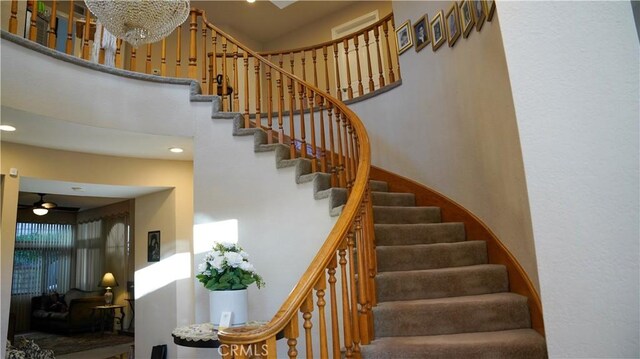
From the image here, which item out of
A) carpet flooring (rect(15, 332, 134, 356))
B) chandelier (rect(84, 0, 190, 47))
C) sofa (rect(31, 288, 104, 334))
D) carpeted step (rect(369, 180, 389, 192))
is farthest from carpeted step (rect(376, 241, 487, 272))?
sofa (rect(31, 288, 104, 334))

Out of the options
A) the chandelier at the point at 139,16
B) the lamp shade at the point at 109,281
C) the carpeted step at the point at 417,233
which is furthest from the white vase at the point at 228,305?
the lamp shade at the point at 109,281

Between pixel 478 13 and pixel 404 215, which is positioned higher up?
pixel 478 13

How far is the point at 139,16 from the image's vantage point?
2.21 metres

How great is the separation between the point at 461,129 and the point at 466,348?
1918 millimetres

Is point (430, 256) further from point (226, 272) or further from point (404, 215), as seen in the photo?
point (226, 272)

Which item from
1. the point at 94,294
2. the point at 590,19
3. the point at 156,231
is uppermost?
the point at 590,19

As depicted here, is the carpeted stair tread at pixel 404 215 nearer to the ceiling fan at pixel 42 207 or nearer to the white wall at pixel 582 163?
the white wall at pixel 582 163

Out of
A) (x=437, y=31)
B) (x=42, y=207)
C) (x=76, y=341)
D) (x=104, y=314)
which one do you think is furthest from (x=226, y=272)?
(x=104, y=314)

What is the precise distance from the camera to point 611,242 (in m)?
1.22

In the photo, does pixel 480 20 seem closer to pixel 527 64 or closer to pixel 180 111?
pixel 527 64

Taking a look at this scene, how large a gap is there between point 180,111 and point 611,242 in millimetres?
3509

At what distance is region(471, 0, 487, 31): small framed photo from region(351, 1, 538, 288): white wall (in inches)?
2.5

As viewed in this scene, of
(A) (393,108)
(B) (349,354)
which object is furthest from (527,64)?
(A) (393,108)

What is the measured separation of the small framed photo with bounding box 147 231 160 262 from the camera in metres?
4.96
